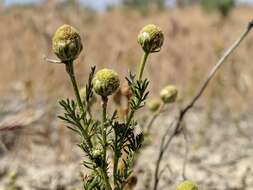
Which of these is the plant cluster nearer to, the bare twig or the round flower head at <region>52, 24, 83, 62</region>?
the round flower head at <region>52, 24, 83, 62</region>

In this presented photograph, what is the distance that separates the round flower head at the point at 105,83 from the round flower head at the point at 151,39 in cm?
12

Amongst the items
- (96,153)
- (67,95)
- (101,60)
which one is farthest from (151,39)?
(101,60)

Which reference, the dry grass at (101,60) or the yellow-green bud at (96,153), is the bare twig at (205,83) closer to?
the yellow-green bud at (96,153)

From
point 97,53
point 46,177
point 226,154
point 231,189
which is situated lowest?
point 231,189

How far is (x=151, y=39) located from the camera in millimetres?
1404

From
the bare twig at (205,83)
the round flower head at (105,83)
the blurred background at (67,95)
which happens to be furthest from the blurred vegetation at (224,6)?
the round flower head at (105,83)

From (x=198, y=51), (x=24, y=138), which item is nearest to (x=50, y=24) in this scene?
(x=24, y=138)

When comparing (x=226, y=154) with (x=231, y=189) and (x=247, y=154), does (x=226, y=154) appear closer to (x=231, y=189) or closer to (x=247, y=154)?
(x=247, y=154)

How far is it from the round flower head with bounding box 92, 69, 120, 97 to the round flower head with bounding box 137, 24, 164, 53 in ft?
0.39

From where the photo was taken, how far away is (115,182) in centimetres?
141

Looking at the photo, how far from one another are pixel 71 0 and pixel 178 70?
3.68m

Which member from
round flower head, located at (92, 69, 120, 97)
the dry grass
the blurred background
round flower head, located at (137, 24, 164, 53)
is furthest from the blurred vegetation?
round flower head, located at (92, 69, 120, 97)

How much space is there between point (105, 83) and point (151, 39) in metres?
0.16

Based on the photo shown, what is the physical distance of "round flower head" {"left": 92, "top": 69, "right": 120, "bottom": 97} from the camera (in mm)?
1327
